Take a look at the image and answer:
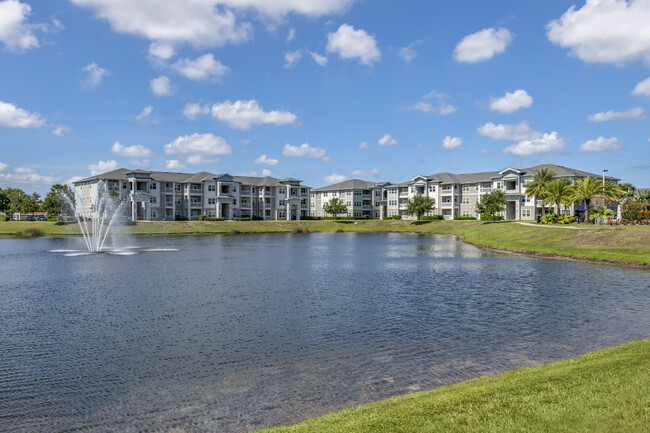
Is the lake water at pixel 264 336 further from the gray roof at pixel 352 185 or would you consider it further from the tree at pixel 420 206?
A: the gray roof at pixel 352 185

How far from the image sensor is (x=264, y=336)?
19.6 metres

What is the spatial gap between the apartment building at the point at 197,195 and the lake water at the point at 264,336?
86.5 metres

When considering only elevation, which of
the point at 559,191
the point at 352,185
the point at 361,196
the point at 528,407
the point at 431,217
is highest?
the point at 352,185

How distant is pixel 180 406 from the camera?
1277cm

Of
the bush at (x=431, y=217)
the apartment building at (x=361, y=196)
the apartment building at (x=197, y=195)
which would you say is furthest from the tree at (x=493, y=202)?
the apartment building at (x=197, y=195)

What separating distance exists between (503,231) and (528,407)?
71.8m

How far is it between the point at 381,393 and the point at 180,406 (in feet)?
19.2

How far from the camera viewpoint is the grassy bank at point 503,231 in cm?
4875

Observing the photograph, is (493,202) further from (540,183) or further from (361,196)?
(361,196)

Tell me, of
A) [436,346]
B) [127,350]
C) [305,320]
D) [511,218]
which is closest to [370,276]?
[305,320]

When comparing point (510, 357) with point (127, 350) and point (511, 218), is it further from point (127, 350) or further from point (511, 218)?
point (511, 218)

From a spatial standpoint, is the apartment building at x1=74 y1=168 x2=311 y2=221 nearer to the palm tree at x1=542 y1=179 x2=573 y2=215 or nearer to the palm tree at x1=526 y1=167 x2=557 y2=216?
the palm tree at x1=526 y1=167 x2=557 y2=216

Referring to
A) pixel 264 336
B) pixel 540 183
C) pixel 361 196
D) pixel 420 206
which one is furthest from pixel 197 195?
pixel 264 336

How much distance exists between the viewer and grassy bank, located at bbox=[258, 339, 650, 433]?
8742 mm
